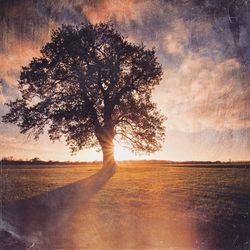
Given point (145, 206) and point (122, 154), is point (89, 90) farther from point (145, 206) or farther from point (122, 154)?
point (145, 206)

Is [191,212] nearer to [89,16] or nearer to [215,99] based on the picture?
[215,99]

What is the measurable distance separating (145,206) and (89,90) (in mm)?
1809

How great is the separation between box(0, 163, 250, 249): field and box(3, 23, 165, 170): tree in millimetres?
433

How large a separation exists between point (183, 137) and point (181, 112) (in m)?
0.36

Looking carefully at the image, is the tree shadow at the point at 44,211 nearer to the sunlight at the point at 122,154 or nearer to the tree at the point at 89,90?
the sunlight at the point at 122,154

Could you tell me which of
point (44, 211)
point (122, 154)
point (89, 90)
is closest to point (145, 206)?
point (122, 154)

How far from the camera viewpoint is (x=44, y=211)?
13.8 ft

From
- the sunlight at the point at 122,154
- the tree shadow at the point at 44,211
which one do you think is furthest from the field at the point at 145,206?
the sunlight at the point at 122,154

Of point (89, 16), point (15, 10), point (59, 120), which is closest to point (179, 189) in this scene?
point (59, 120)

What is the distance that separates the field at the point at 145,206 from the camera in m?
3.86

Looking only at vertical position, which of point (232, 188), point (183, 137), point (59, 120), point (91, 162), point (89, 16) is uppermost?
point (89, 16)

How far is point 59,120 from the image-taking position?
4.65m

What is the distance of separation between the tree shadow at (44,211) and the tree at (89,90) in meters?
0.49

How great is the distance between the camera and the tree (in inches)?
180
